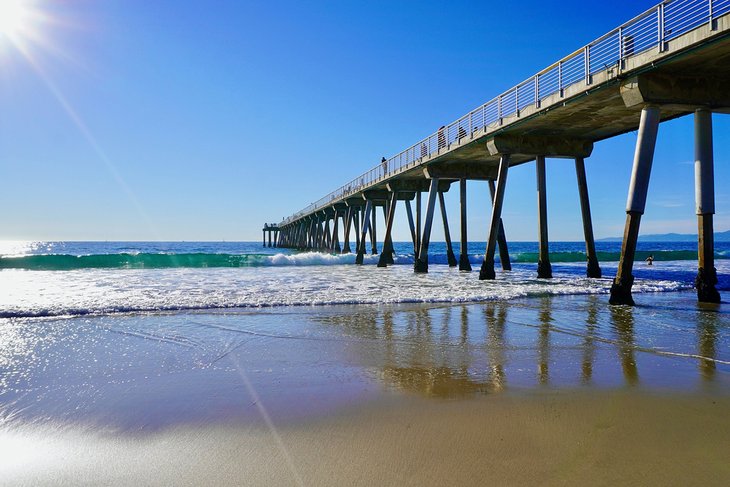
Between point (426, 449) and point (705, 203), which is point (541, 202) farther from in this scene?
point (426, 449)

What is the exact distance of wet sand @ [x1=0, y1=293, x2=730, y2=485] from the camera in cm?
276

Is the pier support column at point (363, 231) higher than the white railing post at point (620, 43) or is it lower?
lower

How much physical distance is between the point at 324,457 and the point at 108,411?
2.06 m

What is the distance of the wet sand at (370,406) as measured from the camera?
2758 millimetres

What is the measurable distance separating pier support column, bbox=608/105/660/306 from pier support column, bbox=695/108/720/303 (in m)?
1.27

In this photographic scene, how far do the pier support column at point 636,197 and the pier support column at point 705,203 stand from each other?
4.16 ft

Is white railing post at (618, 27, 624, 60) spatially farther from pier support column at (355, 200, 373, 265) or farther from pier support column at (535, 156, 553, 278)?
pier support column at (355, 200, 373, 265)

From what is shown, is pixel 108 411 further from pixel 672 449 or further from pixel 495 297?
pixel 495 297

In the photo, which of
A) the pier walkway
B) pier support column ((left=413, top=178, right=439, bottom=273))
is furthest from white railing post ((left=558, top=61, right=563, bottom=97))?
pier support column ((left=413, top=178, right=439, bottom=273))

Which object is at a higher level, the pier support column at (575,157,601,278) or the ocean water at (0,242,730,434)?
the pier support column at (575,157,601,278)

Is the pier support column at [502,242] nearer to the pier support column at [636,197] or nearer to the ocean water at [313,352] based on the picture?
the ocean water at [313,352]

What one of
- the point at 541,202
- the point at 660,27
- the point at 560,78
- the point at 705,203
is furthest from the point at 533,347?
the point at 541,202

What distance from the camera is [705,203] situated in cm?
1060

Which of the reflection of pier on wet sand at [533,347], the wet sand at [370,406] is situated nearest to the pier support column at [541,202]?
the reflection of pier on wet sand at [533,347]
